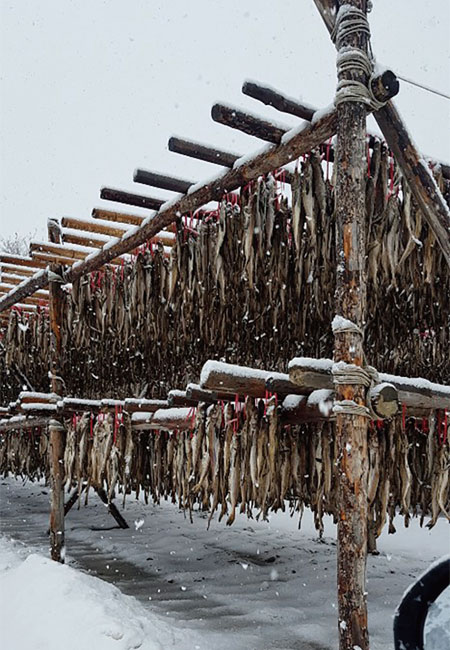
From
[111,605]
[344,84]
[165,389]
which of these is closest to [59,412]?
[165,389]

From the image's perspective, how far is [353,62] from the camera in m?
3.56

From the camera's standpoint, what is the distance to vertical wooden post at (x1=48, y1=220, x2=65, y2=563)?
725cm

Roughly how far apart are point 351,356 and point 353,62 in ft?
5.43

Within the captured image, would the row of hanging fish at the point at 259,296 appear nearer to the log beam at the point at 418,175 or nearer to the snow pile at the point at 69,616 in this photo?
the log beam at the point at 418,175

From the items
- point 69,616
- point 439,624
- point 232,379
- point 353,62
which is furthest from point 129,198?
point 439,624

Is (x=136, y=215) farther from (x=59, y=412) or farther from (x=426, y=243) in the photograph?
(x=426, y=243)

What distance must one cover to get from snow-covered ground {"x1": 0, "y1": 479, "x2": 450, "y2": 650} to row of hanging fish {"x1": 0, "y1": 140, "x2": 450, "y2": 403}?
2292mm

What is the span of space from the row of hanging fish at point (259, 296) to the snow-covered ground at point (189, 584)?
229 centimetres

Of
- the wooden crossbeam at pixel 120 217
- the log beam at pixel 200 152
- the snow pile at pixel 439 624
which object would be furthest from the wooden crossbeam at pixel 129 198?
the snow pile at pixel 439 624

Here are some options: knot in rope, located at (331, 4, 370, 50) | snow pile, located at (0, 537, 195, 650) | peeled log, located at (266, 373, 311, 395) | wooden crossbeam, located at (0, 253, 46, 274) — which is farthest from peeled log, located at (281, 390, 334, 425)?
wooden crossbeam, located at (0, 253, 46, 274)

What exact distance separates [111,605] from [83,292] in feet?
12.9

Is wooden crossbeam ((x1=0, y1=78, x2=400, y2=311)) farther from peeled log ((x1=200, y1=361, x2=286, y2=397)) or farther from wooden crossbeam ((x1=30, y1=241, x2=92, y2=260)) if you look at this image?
peeled log ((x1=200, y1=361, x2=286, y2=397))

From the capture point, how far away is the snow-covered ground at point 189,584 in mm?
4445

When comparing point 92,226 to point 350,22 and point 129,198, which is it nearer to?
point 129,198
